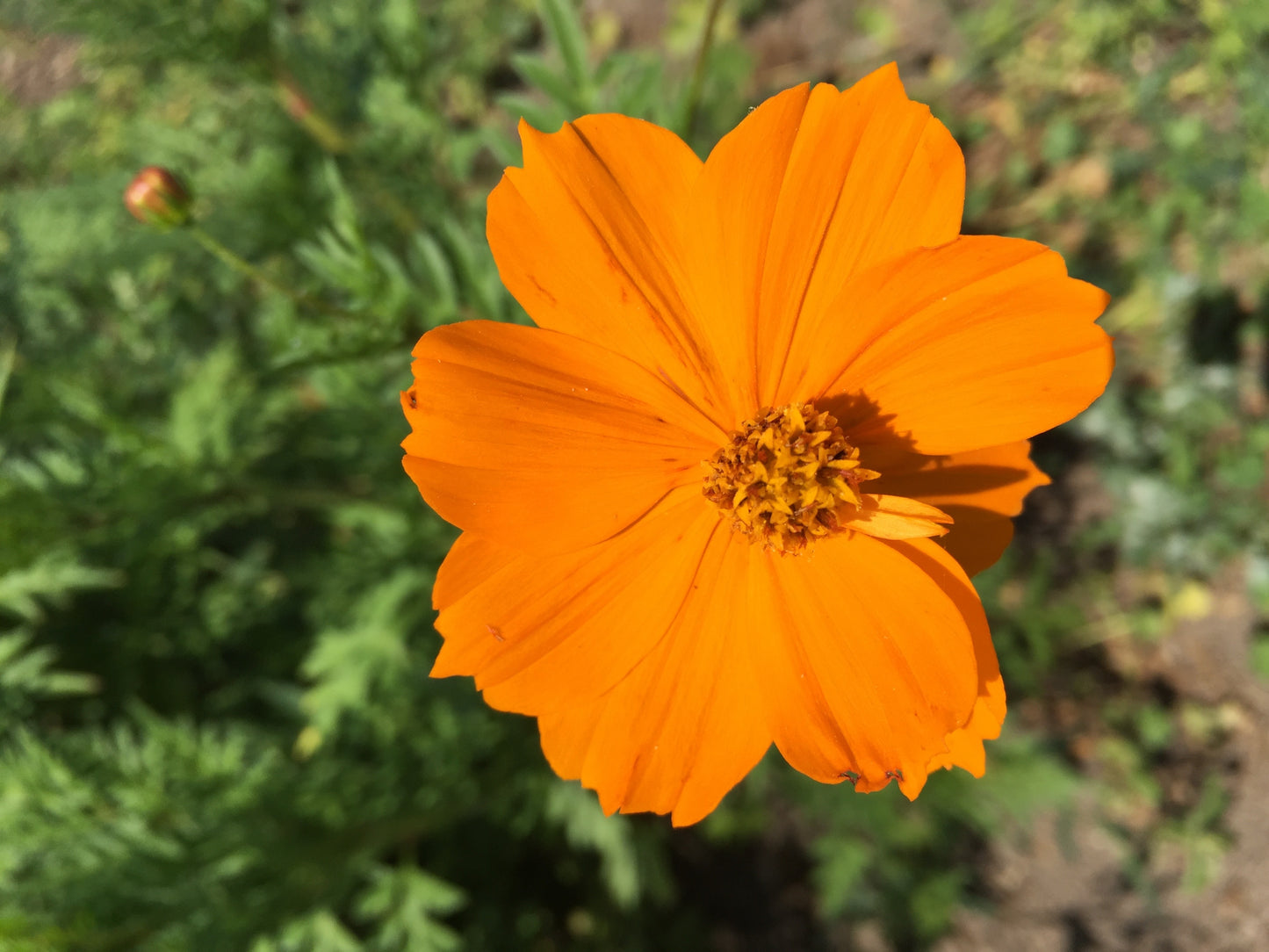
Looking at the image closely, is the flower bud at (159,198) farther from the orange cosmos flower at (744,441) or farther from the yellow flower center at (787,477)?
the yellow flower center at (787,477)

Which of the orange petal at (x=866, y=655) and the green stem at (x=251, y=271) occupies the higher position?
the green stem at (x=251, y=271)

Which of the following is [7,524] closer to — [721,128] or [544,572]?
[544,572]

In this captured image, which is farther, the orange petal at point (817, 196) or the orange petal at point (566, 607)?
the orange petal at point (566, 607)

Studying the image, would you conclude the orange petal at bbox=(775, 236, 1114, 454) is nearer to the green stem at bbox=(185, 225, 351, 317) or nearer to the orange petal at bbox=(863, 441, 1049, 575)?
the orange petal at bbox=(863, 441, 1049, 575)

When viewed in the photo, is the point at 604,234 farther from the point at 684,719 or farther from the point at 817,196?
the point at 684,719

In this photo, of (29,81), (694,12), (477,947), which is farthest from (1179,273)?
(29,81)

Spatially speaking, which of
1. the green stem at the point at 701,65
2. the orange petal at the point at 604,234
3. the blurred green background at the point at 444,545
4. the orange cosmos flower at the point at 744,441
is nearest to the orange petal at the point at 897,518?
the orange cosmos flower at the point at 744,441

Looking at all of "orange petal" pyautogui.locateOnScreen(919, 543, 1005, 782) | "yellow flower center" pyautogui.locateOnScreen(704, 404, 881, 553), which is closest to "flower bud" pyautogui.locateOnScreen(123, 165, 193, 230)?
"yellow flower center" pyautogui.locateOnScreen(704, 404, 881, 553)
